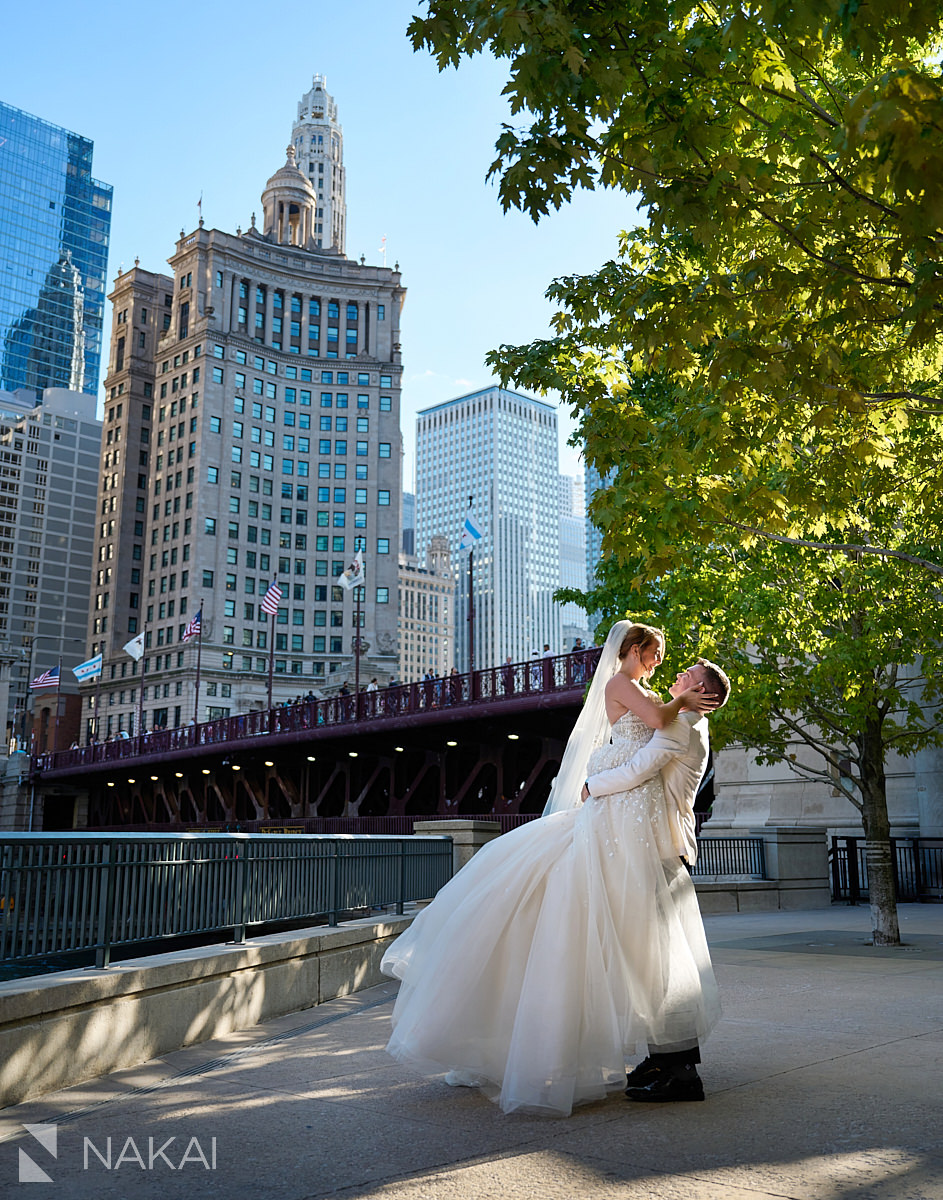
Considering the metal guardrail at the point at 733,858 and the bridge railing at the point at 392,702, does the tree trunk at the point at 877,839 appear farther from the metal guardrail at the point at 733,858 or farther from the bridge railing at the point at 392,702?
the bridge railing at the point at 392,702

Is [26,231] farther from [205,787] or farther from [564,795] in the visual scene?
[564,795]

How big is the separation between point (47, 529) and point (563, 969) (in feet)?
500

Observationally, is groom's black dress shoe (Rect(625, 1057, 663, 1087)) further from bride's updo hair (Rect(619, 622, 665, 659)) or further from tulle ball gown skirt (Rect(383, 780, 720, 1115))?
bride's updo hair (Rect(619, 622, 665, 659))

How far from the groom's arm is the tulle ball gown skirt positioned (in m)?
0.08

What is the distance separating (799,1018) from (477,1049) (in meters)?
3.68

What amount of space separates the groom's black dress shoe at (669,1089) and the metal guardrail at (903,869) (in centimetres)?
1754

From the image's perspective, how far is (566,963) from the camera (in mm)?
5281

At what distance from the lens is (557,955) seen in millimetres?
5316

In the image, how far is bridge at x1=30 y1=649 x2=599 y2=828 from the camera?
35.9 meters

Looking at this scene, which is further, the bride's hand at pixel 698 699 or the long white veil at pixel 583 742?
the long white veil at pixel 583 742

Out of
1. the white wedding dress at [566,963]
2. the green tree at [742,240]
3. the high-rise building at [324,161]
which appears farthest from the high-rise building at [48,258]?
the white wedding dress at [566,963]

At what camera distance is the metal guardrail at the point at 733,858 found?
20.7 metres

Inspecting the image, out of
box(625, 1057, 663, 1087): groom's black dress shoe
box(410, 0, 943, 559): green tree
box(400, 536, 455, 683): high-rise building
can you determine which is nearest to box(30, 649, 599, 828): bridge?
box(410, 0, 943, 559): green tree

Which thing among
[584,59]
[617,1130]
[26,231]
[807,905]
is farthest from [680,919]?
[26,231]
